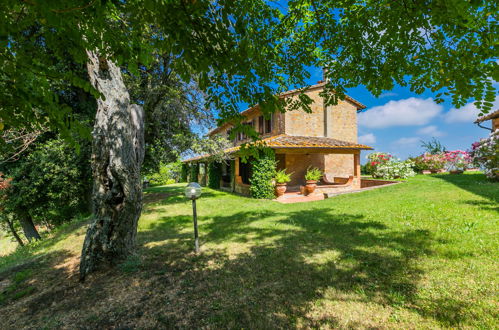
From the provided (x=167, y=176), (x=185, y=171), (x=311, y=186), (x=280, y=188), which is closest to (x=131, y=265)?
(x=280, y=188)

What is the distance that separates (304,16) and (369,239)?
5.00 metres

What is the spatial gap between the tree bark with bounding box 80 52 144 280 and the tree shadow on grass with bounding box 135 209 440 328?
0.89 metres

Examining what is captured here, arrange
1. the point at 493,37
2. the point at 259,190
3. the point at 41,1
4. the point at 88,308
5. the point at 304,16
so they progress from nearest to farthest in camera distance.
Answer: the point at 41,1
the point at 493,37
the point at 88,308
the point at 304,16
the point at 259,190

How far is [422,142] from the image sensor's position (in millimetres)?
22328

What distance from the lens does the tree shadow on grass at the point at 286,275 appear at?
2.88 meters

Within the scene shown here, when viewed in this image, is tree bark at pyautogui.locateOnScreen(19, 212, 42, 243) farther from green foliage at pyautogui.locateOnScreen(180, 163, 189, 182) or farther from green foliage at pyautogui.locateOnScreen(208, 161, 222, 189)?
green foliage at pyautogui.locateOnScreen(180, 163, 189, 182)

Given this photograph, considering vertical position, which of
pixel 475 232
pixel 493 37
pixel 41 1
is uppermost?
pixel 493 37

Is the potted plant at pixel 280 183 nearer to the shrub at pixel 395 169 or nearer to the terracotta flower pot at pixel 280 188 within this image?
the terracotta flower pot at pixel 280 188

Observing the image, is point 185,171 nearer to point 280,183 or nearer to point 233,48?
point 280,183

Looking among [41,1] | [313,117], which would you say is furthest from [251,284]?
[313,117]

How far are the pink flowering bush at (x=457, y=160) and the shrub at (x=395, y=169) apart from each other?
3192 mm

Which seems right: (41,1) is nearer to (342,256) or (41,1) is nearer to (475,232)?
(342,256)

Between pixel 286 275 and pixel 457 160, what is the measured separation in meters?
19.9

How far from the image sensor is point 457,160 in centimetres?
1658
